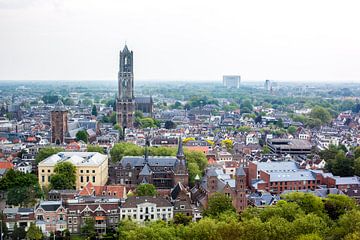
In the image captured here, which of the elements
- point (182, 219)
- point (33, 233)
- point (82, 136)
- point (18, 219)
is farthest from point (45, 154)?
point (182, 219)

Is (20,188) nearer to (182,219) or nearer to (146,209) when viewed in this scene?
(146,209)

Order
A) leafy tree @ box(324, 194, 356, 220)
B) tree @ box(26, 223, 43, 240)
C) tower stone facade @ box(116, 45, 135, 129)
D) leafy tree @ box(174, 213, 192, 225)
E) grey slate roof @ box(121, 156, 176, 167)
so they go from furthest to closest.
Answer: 1. tower stone facade @ box(116, 45, 135, 129)
2. grey slate roof @ box(121, 156, 176, 167)
3. leafy tree @ box(324, 194, 356, 220)
4. leafy tree @ box(174, 213, 192, 225)
5. tree @ box(26, 223, 43, 240)

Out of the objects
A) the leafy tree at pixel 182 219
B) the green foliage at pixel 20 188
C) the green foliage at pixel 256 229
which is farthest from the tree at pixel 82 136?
the green foliage at pixel 256 229

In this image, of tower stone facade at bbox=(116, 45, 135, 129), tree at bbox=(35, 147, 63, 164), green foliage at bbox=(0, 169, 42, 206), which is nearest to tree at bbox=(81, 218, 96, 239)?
green foliage at bbox=(0, 169, 42, 206)

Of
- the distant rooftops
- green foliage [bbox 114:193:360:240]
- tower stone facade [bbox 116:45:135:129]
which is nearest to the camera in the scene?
green foliage [bbox 114:193:360:240]

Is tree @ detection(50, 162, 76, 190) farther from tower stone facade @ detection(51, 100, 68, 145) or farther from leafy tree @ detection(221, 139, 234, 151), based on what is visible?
leafy tree @ detection(221, 139, 234, 151)

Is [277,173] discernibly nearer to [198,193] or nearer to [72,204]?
[198,193]
